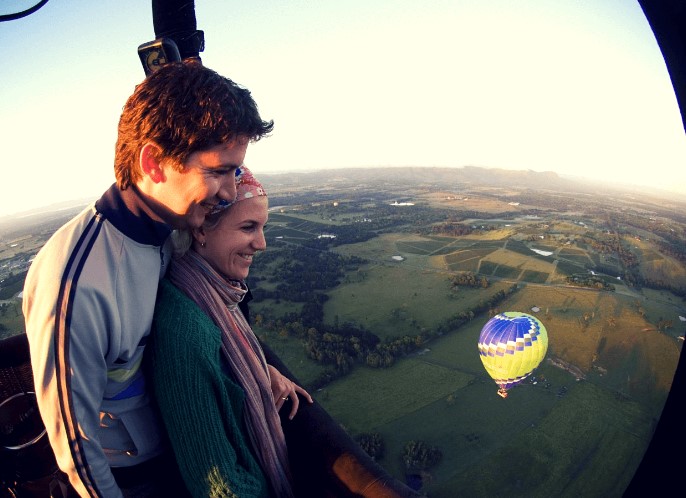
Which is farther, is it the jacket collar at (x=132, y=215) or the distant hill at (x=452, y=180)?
the distant hill at (x=452, y=180)

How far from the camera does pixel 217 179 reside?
1.17m

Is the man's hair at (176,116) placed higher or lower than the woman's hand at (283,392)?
higher

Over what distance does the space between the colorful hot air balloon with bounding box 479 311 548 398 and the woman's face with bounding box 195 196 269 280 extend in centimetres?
1574

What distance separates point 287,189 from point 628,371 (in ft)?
342

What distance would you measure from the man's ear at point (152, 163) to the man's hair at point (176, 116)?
12 mm

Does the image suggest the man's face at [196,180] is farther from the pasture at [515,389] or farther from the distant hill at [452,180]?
the distant hill at [452,180]

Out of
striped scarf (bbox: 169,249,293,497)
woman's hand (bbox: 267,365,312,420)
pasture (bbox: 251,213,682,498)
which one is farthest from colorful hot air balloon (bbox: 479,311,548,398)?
striped scarf (bbox: 169,249,293,497)

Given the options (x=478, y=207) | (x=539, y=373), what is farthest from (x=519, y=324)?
(x=478, y=207)

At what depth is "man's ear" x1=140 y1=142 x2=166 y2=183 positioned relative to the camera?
3.52ft

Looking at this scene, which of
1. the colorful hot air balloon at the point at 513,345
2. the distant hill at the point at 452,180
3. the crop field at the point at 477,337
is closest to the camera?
the colorful hot air balloon at the point at 513,345

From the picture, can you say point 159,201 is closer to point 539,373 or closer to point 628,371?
point 539,373

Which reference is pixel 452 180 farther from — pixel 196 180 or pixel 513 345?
pixel 196 180

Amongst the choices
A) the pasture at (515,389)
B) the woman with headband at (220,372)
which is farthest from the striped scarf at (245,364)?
the pasture at (515,389)

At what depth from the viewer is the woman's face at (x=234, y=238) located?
1.38 m
